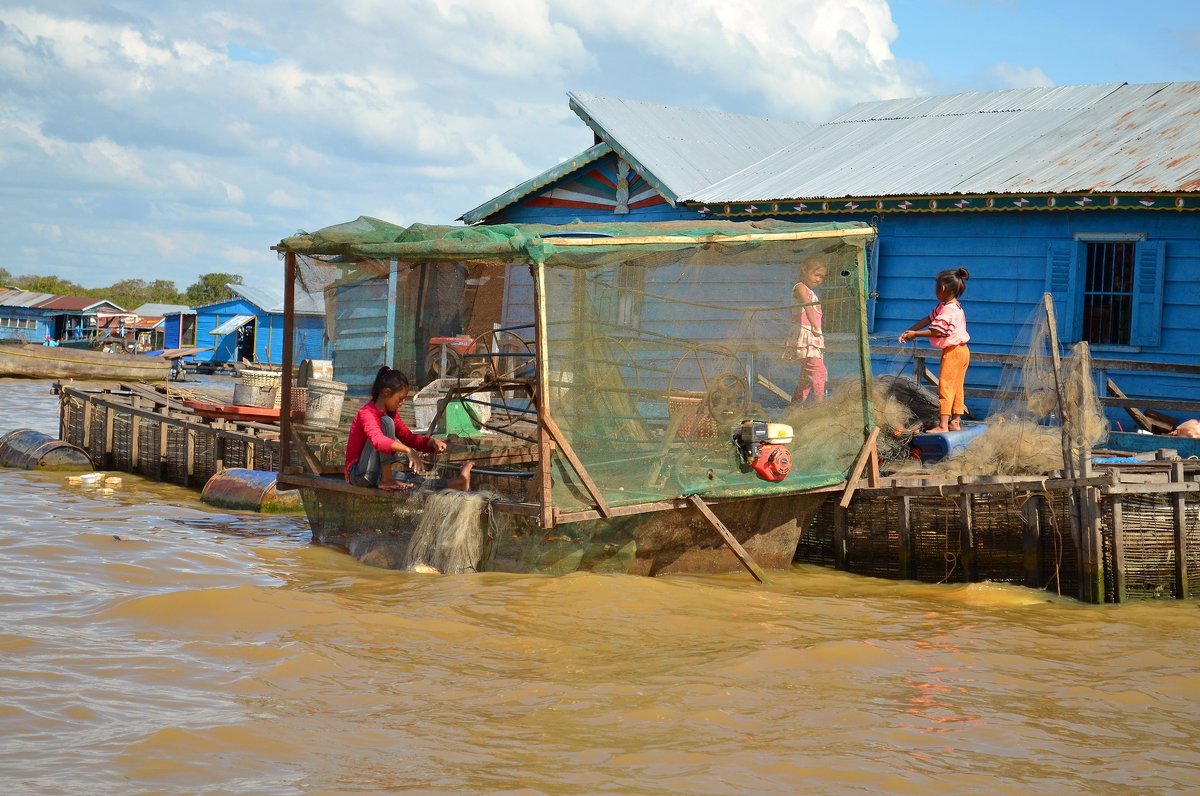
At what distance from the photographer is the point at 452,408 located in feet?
35.7

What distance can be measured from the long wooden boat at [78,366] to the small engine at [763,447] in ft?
96.9

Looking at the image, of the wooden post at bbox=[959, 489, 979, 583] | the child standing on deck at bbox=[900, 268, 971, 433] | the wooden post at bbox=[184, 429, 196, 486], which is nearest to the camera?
the wooden post at bbox=[959, 489, 979, 583]

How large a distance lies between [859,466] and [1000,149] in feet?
22.4

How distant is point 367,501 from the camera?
952 cm

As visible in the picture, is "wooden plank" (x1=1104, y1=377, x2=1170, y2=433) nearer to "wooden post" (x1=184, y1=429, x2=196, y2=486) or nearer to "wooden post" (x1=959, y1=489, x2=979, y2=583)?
"wooden post" (x1=959, y1=489, x2=979, y2=583)

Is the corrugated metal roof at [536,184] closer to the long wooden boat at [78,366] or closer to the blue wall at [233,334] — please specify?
the long wooden boat at [78,366]

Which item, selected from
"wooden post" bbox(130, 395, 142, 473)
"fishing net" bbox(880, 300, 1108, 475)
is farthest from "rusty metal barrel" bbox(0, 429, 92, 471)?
"fishing net" bbox(880, 300, 1108, 475)

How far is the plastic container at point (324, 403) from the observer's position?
395 inches

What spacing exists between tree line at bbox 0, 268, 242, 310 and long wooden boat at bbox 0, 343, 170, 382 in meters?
29.6

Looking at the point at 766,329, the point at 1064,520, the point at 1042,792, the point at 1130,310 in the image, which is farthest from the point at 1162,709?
the point at 1130,310

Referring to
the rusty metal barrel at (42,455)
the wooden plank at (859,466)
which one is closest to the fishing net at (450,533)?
the wooden plank at (859,466)

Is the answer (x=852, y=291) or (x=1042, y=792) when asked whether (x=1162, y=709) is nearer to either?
(x=1042, y=792)

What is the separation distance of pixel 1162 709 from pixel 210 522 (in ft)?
29.0

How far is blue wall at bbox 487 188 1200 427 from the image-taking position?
12391 millimetres
